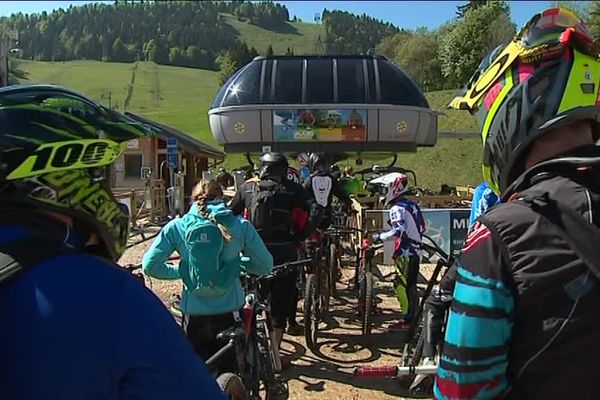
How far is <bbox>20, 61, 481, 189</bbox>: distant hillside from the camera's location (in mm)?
37331

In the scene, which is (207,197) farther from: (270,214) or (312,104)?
(312,104)

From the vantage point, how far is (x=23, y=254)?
1209mm

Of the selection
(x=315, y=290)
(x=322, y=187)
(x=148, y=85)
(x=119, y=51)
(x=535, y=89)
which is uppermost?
(x=119, y=51)

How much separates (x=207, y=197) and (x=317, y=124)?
10080 mm

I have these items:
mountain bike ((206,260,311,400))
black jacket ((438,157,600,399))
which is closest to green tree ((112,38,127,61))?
mountain bike ((206,260,311,400))

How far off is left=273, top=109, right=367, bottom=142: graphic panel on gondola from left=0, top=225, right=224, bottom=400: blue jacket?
12736 millimetres

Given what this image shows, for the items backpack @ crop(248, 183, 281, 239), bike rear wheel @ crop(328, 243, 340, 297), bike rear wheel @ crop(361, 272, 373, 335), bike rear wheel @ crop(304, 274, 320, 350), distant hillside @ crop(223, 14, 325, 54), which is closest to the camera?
backpack @ crop(248, 183, 281, 239)

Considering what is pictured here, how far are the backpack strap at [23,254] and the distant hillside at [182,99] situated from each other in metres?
31.3

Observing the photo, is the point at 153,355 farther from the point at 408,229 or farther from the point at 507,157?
the point at 408,229

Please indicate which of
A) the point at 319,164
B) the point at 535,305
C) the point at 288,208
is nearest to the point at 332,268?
the point at 319,164

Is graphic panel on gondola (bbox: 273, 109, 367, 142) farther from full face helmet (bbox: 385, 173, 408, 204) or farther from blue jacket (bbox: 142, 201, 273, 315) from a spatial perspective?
blue jacket (bbox: 142, 201, 273, 315)

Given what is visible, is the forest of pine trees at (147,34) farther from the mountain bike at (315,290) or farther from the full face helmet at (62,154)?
the full face helmet at (62,154)

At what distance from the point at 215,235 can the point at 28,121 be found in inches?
107

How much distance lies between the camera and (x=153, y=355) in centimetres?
121
